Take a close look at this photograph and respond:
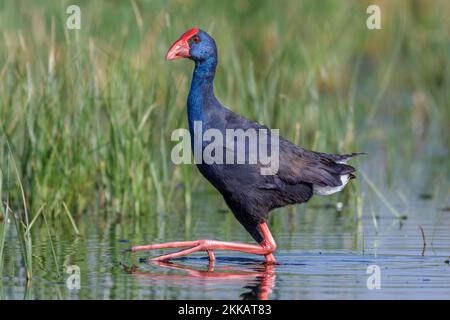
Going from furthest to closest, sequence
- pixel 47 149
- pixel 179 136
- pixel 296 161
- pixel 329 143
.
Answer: pixel 329 143
pixel 179 136
pixel 47 149
pixel 296 161

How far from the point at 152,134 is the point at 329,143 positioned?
6.04ft

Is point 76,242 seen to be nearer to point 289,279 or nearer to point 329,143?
point 289,279

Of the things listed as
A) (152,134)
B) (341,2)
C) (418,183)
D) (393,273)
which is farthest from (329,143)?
(341,2)

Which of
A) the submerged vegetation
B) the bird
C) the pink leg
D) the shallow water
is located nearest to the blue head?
the bird

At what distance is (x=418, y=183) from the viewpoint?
10.7 meters

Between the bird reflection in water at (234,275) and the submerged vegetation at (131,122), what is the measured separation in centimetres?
63

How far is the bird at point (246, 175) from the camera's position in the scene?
746cm

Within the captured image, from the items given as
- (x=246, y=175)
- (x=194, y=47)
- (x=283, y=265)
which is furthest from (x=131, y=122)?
(x=283, y=265)

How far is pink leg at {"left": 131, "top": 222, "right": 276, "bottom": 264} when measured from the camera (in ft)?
24.2

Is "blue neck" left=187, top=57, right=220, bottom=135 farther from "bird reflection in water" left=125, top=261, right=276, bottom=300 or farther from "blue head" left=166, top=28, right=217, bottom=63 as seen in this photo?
"bird reflection in water" left=125, top=261, right=276, bottom=300

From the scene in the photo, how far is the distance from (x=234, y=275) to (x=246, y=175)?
769 mm

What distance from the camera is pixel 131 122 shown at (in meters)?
8.73

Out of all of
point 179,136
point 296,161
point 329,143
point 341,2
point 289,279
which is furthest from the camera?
point 341,2

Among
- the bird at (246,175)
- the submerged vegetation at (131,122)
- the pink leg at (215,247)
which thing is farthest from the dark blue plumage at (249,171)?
the submerged vegetation at (131,122)
